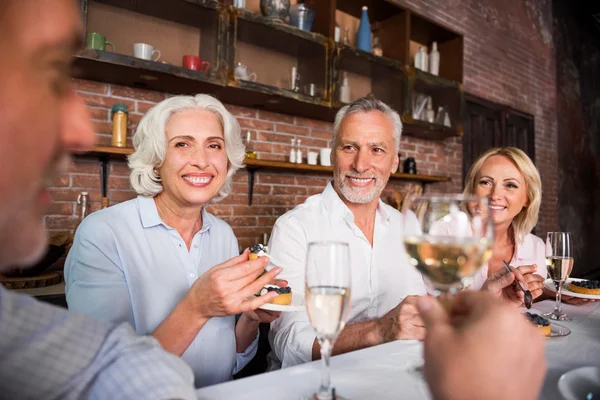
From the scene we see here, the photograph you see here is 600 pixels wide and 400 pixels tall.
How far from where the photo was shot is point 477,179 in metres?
2.49

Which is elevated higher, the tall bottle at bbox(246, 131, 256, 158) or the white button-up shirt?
the tall bottle at bbox(246, 131, 256, 158)

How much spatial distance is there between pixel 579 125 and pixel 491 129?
8.52ft

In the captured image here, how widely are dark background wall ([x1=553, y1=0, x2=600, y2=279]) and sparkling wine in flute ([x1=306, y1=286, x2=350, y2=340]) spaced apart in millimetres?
6303

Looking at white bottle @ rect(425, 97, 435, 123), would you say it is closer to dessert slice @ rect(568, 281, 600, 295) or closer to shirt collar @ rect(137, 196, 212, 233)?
dessert slice @ rect(568, 281, 600, 295)

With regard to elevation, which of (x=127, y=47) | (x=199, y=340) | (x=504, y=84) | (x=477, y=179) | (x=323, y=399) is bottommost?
(x=199, y=340)

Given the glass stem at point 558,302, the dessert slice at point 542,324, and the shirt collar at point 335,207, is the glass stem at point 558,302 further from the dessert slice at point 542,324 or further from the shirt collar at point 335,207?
the shirt collar at point 335,207

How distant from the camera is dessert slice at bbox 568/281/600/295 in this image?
1.60 metres

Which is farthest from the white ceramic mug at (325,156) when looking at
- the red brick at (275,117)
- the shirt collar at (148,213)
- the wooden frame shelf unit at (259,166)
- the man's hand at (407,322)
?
the man's hand at (407,322)

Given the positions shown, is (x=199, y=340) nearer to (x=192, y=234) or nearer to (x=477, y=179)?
(x=192, y=234)

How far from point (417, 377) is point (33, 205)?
719mm

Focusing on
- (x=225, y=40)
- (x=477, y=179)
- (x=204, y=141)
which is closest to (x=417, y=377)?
(x=204, y=141)

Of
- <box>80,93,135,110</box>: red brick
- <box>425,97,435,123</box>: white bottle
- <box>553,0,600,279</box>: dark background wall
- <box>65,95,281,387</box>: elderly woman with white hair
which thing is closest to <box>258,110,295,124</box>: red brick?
<box>80,93,135,110</box>: red brick

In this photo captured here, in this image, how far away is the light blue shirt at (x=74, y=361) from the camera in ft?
1.76

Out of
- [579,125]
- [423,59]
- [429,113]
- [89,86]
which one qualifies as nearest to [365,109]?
[89,86]
